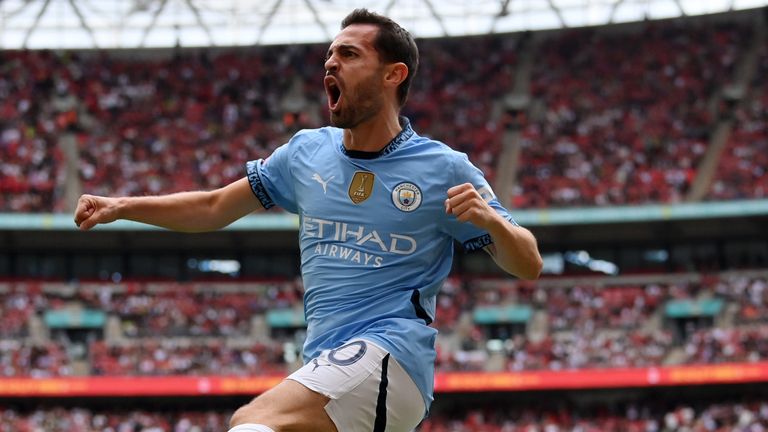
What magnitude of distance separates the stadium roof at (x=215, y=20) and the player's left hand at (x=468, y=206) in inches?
1504

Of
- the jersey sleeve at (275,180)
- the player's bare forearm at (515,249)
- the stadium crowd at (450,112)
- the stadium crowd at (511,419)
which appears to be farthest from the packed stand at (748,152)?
the player's bare forearm at (515,249)

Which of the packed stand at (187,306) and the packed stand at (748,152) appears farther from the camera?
the packed stand at (748,152)

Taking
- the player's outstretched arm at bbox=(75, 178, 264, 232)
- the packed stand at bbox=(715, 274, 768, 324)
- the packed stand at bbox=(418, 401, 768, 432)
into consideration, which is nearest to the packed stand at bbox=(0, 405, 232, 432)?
the packed stand at bbox=(418, 401, 768, 432)

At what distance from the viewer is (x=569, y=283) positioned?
3431 cm

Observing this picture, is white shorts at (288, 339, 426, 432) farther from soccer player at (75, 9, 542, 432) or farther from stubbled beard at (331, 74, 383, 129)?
stubbled beard at (331, 74, 383, 129)

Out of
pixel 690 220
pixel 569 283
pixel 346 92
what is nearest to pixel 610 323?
pixel 569 283

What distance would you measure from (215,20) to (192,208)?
3975cm

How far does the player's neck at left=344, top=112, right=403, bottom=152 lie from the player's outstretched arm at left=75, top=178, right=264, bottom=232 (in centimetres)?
59

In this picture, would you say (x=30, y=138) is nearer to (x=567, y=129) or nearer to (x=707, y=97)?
(x=567, y=129)

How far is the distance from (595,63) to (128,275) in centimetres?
1818

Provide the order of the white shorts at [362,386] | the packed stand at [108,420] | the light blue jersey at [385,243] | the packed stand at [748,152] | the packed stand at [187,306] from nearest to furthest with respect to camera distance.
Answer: the white shorts at [362,386] < the light blue jersey at [385,243] < the packed stand at [108,420] < the packed stand at [187,306] < the packed stand at [748,152]

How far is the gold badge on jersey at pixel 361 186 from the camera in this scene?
4082mm

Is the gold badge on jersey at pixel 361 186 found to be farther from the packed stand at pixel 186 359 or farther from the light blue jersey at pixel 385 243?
the packed stand at pixel 186 359

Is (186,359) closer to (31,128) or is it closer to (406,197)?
(31,128)
